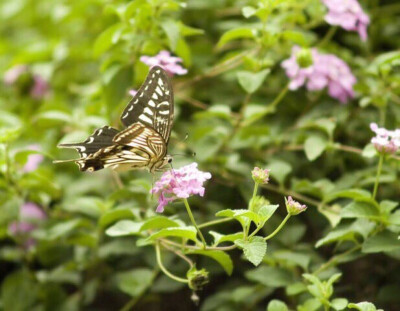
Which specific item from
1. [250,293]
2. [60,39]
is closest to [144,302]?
[250,293]

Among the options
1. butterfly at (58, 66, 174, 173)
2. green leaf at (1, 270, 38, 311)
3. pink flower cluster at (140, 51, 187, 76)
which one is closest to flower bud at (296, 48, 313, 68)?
pink flower cluster at (140, 51, 187, 76)

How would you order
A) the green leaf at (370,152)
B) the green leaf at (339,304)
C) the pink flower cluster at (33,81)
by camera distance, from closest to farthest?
the green leaf at (339,304)
the green leaf at (370,152)
the pink flower cluster at (33,81)

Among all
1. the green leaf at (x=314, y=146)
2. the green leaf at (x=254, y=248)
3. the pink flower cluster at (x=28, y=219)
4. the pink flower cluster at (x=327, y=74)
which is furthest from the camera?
the pink flower cluster at (x=28, y=219)

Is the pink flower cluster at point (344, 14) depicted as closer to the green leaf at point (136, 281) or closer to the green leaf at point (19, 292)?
the green leaf at point (136, 281)

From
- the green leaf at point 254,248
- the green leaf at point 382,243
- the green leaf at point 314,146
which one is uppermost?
the green leaf at point 254,248

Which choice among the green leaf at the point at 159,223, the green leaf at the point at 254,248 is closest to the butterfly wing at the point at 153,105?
the green leaf at the point at 159,223
